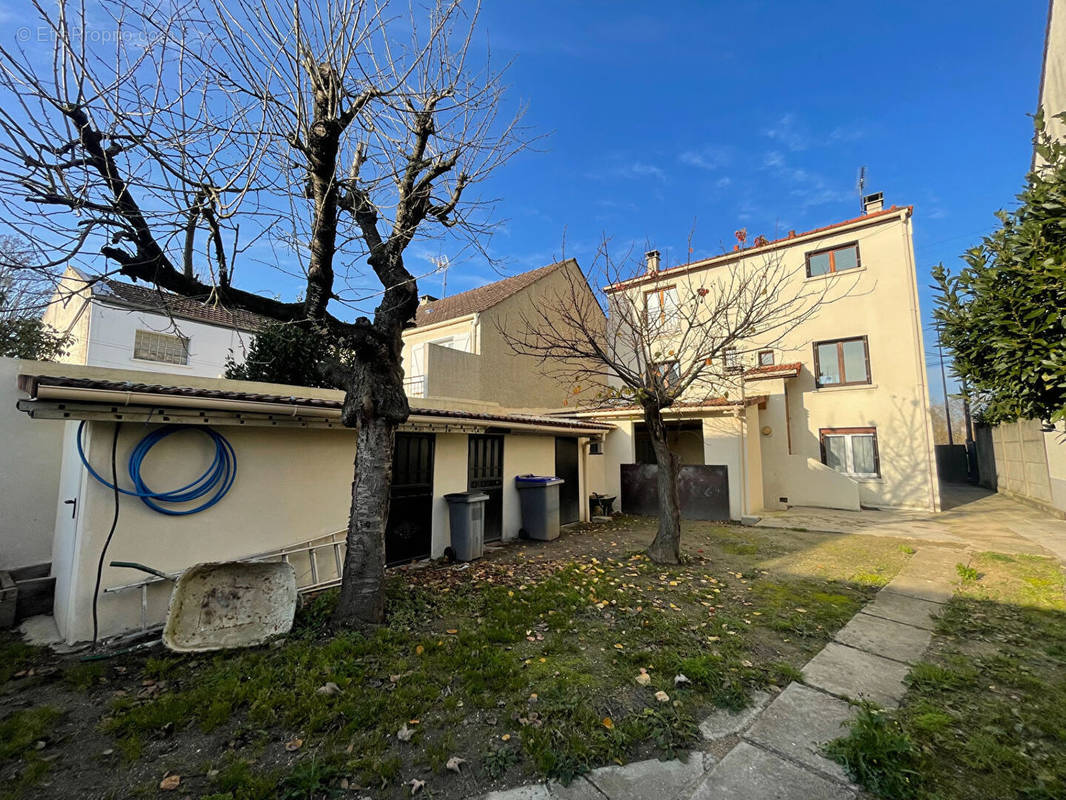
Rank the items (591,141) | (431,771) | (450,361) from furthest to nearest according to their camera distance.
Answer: (450,361)
(591,141)
(431,771)

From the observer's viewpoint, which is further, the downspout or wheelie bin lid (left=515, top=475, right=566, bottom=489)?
the downspout

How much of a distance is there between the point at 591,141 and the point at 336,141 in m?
5.56

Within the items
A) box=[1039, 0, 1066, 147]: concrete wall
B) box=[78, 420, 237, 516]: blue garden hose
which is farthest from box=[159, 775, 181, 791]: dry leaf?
box=[1039, 0, 1066, 147]: concrete wall

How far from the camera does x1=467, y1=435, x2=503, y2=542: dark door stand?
883cm

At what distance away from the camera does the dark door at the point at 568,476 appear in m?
11.5

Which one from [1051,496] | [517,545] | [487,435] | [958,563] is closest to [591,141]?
[487,435]

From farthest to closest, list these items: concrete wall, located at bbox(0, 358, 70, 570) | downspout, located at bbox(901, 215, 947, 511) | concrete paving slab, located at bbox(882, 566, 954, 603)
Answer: downspout, located at bbox(901, 215, 947, 511) → concrete wall, located at bbox(0, 358, 70, 570) → concrete paving slab, located at bbox(882, 566, 954, 603)

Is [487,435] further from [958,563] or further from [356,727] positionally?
[958,563]

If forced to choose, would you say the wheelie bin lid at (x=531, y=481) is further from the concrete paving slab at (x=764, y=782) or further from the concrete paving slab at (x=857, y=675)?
the concrete paving slab at (x=764, y=782)

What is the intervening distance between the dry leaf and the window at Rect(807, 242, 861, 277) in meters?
19.2

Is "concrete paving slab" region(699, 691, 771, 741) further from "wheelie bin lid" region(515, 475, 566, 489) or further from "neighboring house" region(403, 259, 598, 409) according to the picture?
"neighboring house" region(403, 259, 598, 409)

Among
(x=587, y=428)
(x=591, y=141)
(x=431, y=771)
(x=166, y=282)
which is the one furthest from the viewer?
(x=587, y=428)

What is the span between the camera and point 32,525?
238 inches

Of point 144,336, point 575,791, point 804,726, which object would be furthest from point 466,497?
point 144,336
